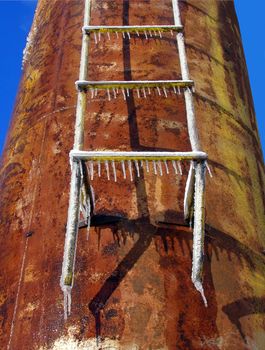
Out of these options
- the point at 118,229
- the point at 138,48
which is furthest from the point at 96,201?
the point at 138,48

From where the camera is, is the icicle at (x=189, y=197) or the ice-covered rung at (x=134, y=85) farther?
the ice-covered rung at (x=134, y=85)

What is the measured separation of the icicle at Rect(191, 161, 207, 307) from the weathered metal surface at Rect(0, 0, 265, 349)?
0.25 m

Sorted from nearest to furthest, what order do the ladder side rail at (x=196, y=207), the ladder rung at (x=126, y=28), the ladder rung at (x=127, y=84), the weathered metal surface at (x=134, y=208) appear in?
the ladder side rail at (x=196, y=207) < the weathered metal surface at (x=134, y=208) < the ladder rung at (x=127, y=84) < the ladder rung at (x=126, y=28)

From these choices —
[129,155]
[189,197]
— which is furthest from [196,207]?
[129,155]

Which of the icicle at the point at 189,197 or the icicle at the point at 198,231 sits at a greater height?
the icicle at the point at 189,197

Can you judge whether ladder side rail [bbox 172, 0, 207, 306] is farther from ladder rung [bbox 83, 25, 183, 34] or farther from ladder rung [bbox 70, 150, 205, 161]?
ladder rung [bbox 83, 25, 183, 34]

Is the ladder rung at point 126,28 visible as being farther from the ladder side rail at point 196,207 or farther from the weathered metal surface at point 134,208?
the ladder side rail at point 196,207

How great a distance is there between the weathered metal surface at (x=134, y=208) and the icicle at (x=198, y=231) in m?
0.25

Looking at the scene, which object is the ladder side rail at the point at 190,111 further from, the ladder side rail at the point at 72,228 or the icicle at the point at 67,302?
the icicle at the point at 67,302

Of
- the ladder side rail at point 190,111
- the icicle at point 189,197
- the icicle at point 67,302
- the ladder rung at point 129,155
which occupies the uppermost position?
the ladder side rail at point 190,111

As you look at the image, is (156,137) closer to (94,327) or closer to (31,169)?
(31,169)

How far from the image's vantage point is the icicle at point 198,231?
3172 millimetres

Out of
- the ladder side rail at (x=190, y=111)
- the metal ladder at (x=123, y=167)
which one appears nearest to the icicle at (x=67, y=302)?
the metal ladder at (x=123, y=167)

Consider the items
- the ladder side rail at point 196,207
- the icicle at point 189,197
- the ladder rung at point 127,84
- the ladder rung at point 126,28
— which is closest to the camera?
the ladder side rail at point 196,207
